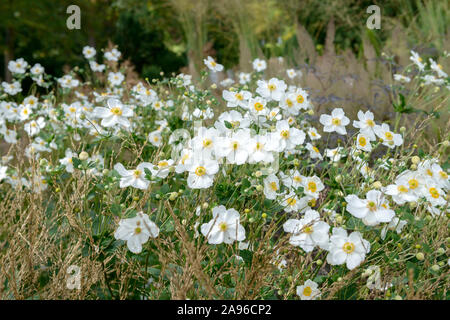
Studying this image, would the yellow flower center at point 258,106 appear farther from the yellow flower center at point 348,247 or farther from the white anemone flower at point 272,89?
the yellow flower center at point 348,247

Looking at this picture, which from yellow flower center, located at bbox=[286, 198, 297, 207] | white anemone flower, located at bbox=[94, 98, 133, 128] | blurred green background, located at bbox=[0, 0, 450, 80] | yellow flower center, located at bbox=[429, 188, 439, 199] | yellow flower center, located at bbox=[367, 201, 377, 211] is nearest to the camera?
yellow flower center, located at bbox=[367, 201, 377, 211]

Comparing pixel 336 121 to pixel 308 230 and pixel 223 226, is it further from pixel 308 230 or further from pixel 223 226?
pixel 223 226

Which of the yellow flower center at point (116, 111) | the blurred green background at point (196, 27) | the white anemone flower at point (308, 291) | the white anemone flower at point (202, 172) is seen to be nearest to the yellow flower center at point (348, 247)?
the white anemone flower at point (308, 291)

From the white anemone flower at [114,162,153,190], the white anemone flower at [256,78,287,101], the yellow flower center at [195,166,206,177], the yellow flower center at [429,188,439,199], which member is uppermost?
the white anemone flower at [256,78,287,101]

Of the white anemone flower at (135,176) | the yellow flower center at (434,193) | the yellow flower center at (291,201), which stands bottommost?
the yellow flower center at (291,201)

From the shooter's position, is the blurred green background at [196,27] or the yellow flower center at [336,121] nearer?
the yellow flower center at [336,121]

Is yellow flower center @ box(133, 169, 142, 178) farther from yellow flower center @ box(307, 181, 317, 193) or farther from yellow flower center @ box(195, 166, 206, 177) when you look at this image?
yellow flower center @ box(307, 181, 317, 193)

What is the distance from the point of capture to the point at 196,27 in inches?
267

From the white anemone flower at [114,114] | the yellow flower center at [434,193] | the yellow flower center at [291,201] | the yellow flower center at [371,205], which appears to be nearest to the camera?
the yellow flower center at [371,205]

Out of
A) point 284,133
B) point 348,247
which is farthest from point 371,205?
point 284,133

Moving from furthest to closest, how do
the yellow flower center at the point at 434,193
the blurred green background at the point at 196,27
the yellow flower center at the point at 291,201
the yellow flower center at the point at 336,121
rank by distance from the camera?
1. the blurred green background at the point at 196,27
2. the yellow flower center at the point at 336,121
3. the yellow flower center at the point at 291,201
4. the yellow flower center at the point at 434,193

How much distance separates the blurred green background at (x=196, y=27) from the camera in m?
5.79

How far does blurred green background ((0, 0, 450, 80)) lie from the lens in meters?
5.79

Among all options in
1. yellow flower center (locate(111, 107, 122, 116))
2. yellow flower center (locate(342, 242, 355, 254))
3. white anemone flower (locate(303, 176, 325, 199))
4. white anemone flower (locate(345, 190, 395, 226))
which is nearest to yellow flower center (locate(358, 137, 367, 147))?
white anemone flower (locate(303, 176, 325, 199))
